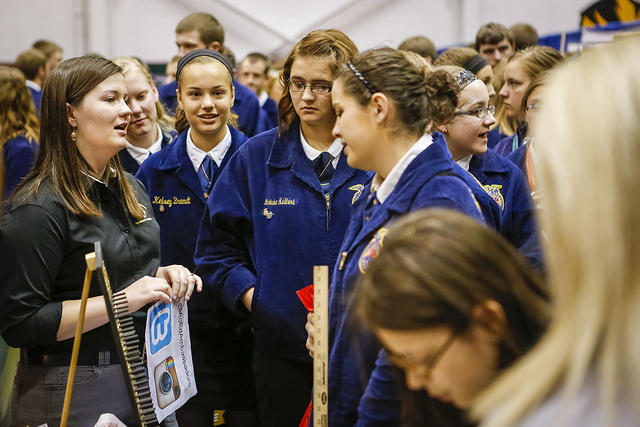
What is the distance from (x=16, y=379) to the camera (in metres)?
2.31

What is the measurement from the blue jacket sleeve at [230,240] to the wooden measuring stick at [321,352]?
2.56ft

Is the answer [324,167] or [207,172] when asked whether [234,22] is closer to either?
[207,172]

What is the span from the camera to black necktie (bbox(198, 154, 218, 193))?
3261 mm

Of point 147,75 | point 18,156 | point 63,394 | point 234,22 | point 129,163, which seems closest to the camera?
point 63,394

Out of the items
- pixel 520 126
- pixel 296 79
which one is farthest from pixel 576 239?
pixel 520 126

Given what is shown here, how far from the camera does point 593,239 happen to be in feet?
2.95

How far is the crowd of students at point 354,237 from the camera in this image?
0.92m

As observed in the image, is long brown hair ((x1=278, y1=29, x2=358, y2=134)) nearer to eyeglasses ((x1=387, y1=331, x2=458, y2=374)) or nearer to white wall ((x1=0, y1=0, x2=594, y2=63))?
eyeglasses ((x1=387, y1=331, x2=458, y2=374))

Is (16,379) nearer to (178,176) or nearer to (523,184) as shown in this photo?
(178,176)

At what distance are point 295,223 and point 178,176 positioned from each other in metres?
0.86

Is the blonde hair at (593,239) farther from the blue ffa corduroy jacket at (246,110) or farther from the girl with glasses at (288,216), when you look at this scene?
the blue ffa corduroy jacket at (246,110)

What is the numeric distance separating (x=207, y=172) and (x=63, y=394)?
1.33 meters

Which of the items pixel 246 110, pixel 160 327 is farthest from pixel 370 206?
pixel 246 110

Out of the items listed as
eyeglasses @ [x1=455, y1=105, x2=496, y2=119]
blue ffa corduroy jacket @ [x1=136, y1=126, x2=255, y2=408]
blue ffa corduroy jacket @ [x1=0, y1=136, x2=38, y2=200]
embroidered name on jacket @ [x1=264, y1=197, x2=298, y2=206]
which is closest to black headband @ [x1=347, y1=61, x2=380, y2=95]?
embroidered name on jacket @ [x1=264, y1=197, x2=298, y2=206]
